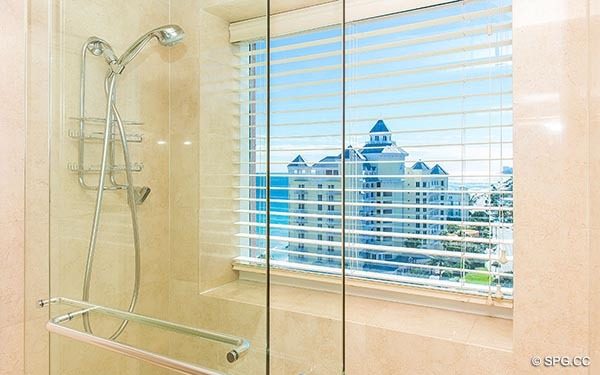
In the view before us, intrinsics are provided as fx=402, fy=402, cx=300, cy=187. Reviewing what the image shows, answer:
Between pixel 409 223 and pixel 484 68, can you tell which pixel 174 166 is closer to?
pixel 409 223

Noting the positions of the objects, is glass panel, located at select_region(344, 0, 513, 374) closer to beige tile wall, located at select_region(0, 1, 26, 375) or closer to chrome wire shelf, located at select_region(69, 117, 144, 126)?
chrome wire shelf, located at select_region(69, 117, 144, 126)

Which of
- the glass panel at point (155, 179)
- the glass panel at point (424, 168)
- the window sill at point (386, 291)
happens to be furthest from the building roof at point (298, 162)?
the glass panel at point (424, 168)

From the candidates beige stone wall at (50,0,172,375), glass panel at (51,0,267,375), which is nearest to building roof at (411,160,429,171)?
glass panel at (51,0,267,375)

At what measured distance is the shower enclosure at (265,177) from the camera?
90 centimetres

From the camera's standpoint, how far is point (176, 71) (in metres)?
0.99

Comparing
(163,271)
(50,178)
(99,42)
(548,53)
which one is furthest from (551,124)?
(50,178)

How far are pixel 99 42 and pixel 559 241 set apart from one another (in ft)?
4.39

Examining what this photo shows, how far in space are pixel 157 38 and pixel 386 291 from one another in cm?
111

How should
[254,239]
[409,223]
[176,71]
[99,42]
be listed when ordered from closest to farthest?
[254,239], [176,71], [99,42], [409,223]

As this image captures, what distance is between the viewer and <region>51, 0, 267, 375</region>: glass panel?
3.00 feet

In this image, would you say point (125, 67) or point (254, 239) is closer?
point (254, 239)

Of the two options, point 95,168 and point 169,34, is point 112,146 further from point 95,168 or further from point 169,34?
point 169,34

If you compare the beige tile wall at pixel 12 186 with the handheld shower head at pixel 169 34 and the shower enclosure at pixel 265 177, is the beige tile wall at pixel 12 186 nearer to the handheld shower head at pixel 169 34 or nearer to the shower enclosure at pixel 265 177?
the shower enclosure at pixel 265 177

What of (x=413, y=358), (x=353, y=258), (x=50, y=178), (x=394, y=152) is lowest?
(x=413, y=358)
